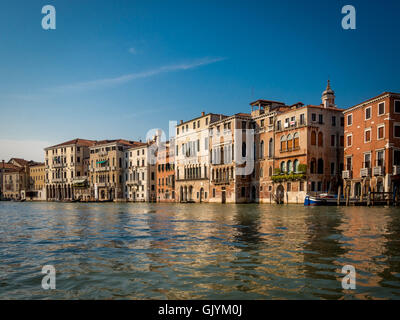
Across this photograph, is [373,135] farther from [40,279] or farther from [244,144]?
[40,279]

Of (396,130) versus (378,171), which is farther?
(378,171)

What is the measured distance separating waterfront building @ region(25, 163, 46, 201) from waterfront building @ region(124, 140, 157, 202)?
31.5 m

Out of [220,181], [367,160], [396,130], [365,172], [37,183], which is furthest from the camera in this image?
[37,183]

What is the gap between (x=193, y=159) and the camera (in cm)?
5669

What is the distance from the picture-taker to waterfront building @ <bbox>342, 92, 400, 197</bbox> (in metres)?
30.0

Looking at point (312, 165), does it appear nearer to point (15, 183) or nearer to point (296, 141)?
point (296, 141)

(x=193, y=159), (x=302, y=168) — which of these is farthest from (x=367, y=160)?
(x=193, y=159)

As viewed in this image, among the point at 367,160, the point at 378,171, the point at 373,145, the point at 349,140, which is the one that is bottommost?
the point at 378,171

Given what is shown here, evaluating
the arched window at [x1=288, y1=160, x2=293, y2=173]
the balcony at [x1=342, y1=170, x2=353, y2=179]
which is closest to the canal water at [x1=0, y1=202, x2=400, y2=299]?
the balcony at [x1=342, y1=170, x2=353, y2=179]

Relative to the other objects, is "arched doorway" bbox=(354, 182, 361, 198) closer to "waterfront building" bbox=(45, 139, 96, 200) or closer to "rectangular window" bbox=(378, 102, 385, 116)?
"rectangular window" bbox=(378, 102, 385, 116)

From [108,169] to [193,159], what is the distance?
25.3 metres

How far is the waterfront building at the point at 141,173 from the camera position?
67.0 metres

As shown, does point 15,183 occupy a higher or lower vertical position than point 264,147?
lower
